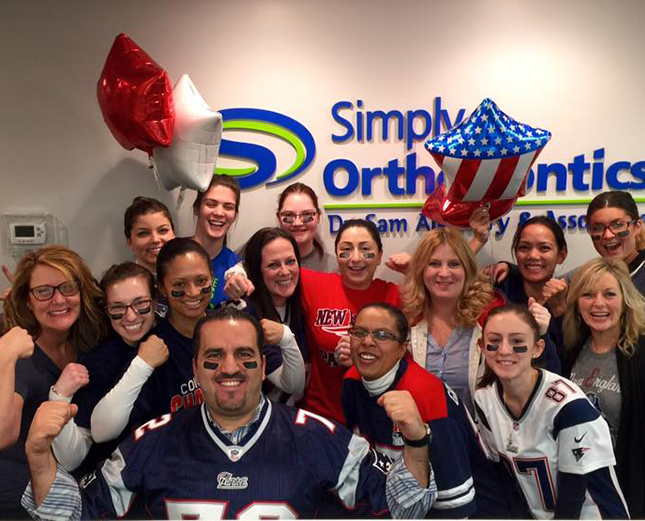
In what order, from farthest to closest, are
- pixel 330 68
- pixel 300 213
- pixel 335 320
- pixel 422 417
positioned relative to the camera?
1. pixel 330 68
2. pixel 300 213
3. pixel 335 320
4. pixel 422 417

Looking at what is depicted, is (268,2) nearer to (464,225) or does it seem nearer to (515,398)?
(464,225)

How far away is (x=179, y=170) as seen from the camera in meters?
2.58

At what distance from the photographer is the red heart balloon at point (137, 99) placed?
8.15ft

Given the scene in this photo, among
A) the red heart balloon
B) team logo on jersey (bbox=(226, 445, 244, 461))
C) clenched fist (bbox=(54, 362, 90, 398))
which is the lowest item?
team logo on jersey (bbox=(226, 445, 244, 461))

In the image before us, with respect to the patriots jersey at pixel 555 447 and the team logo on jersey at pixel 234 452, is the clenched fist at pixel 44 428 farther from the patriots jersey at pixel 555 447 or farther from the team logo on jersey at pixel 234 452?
the patriots jersey at pixel 555 447

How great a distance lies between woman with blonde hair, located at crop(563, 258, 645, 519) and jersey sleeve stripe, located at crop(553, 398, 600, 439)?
357 millimetres

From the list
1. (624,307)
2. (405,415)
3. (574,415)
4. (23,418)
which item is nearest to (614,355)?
(624,307)

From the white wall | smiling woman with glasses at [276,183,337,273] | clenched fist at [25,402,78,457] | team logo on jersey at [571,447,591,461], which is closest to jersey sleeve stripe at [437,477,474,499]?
team logo on jersey at [571,447,591,461]

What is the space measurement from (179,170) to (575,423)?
6.75ft

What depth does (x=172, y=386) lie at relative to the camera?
198 centimetres

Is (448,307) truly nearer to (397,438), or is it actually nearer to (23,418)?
(397,438)

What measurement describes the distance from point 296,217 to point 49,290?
4.20ft

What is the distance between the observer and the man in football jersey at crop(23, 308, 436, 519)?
152 cm

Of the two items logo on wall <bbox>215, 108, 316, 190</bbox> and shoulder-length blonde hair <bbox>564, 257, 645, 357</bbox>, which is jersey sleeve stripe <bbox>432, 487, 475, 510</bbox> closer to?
shoulder-length blonde hair <bbox>564, 257, 645, 357</bbox>
